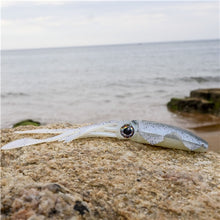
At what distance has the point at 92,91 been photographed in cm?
1593

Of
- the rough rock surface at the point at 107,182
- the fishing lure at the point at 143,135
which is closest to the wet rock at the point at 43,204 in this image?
the rough rock surface at the point at 107,182

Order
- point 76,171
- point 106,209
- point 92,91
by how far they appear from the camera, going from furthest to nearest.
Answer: point 92,91, point 76,171, point 106,209

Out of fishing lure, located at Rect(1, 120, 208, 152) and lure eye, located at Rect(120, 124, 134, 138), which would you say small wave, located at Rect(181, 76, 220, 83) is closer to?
fishing lure, located at Rect(1, 120, 208, 152)

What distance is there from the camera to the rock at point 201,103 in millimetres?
9454

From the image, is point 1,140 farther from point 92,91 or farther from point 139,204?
point 92,91

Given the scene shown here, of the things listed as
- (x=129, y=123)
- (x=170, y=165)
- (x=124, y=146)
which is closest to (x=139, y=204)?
(x=170, y=165)

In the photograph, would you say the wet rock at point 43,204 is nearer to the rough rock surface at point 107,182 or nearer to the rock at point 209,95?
the rough rock surface at point 107,182

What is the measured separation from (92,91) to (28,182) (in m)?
14.2

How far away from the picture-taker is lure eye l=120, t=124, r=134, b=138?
108 inches

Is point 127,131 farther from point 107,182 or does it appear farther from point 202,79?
point 202,79

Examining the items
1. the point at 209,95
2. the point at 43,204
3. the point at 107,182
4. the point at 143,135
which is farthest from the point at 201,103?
the point at 43,204

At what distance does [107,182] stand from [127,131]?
887 millimetres

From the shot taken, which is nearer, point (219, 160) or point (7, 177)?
point (7, 177)

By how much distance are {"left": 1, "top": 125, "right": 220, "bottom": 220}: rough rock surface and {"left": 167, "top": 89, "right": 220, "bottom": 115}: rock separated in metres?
7.24
